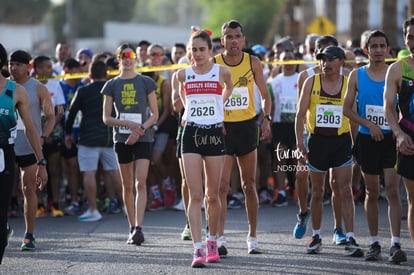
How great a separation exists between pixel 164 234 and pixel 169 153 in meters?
4.12

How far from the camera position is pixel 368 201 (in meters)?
10.6

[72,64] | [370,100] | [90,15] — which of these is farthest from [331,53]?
[90,15]

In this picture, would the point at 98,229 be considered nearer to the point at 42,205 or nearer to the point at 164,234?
the point at 164,234

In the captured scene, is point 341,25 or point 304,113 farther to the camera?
point 341,25

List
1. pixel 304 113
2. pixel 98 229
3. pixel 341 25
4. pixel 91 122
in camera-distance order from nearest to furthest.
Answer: pixel 304 113 < pixel 98 229 < pixel 91 122 < pixel 341 25

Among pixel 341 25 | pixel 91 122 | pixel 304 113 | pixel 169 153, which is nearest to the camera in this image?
pixel 304 113

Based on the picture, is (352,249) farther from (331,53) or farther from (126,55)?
(126,55)

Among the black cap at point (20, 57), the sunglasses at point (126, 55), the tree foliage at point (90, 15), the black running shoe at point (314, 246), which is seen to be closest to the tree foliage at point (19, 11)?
the tree foliage at point (90, 15)

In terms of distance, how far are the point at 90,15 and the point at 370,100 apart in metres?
87.5

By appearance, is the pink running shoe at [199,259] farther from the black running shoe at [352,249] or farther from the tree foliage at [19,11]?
the tree foliage at [19,11]

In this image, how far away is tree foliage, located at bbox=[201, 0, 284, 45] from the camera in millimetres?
73938

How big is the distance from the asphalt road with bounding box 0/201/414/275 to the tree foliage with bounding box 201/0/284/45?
193ft

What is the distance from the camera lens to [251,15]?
7519cm

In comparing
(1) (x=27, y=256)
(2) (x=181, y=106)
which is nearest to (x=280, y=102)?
(2) (x=181, y=106)
